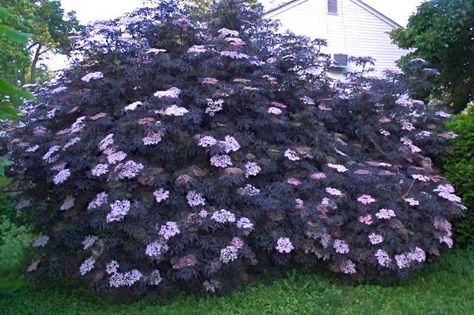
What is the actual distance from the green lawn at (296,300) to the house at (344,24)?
1486 centimetres

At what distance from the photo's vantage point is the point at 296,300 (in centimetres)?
449

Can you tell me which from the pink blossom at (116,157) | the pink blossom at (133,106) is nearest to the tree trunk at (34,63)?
the pink blossom at (133,106)

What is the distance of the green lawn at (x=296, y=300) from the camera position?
4340 millimetres

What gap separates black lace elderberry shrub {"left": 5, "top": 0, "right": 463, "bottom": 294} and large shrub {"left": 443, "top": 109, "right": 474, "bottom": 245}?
39cm

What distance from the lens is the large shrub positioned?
19.3 ft

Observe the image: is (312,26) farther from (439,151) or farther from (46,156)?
(46,156)

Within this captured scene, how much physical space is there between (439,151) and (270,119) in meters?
2.13

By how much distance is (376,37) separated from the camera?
69.5 feet

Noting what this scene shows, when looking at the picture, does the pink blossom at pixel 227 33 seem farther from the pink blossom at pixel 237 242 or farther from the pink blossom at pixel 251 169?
the pink blossom at pixel 237 242

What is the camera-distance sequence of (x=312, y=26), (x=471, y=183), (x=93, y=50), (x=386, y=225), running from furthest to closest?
(x=312, y=26)
(x=471, y=183)
(x=93, y=50)
(x=386, y=225)

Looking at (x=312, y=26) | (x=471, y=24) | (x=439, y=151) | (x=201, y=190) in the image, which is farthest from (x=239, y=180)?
(x=312, y=26)

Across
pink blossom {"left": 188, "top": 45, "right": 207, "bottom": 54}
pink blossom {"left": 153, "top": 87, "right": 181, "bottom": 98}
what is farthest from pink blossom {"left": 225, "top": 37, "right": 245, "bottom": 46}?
pink blossom {"left": 153, "top": 87, "right": 181, "bottom": 98}

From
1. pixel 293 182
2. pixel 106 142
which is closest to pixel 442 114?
pixel 293 182

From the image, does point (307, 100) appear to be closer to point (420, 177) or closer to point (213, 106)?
point (213, 106)
